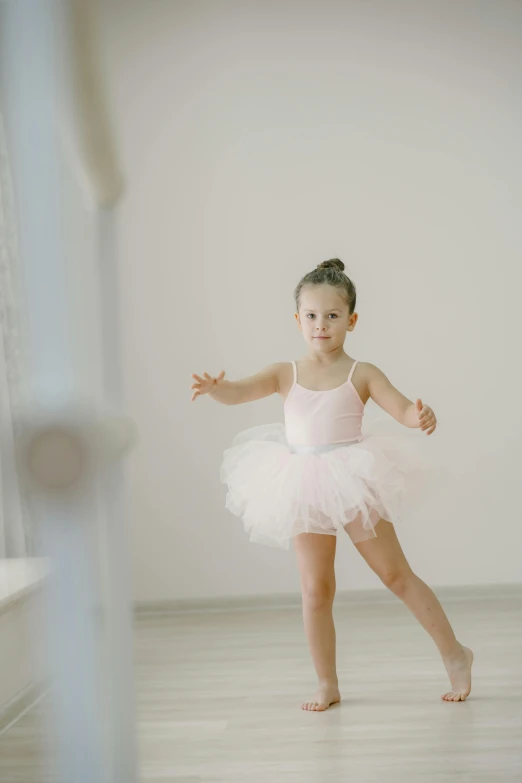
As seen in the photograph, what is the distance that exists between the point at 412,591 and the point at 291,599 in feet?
4.19

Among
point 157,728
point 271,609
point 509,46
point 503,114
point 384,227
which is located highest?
point 509,46

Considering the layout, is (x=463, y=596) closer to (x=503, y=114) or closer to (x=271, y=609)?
(x=271, y=609)

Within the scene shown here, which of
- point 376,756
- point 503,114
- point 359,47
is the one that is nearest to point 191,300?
point 359,47

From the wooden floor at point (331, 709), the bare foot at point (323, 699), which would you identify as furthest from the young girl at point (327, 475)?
the wooden floor at point (331, 709)

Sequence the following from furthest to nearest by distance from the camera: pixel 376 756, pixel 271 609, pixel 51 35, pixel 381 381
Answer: pixel 271 609, pixel 381 381, pixel 376 756, pixel 51 35

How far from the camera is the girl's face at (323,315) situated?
180 cm

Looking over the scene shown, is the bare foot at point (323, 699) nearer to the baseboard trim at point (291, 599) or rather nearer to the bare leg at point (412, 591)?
the bare leg at point (412, 591)

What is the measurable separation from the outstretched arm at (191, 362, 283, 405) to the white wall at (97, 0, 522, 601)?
1106 millimetres

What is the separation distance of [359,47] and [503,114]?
52 centimetres

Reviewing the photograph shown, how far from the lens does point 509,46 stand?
2977 millimetres

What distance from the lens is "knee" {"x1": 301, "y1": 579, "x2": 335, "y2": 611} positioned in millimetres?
1772

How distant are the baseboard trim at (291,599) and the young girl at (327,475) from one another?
1.16 metres

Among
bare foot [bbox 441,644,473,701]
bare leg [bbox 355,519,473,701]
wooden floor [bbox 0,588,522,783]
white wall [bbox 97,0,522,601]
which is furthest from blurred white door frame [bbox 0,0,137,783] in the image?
white wall [bbox 97,0,522,601]

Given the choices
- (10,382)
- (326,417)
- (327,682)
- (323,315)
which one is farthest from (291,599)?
(10,382)
